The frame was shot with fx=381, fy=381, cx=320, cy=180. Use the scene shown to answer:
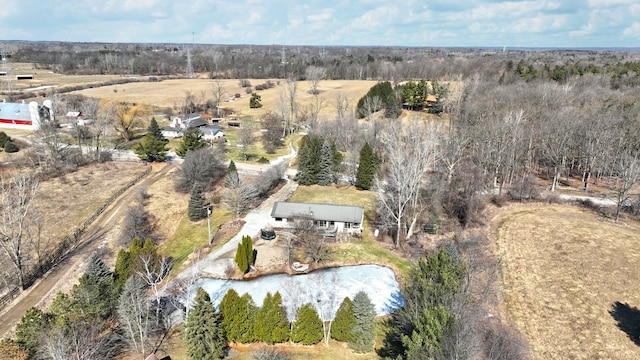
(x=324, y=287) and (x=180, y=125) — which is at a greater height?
(x=180, y=125)

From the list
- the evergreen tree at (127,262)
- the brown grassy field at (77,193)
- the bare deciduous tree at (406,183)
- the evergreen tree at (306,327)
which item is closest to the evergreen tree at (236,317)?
the evergreen tree at (306,327)

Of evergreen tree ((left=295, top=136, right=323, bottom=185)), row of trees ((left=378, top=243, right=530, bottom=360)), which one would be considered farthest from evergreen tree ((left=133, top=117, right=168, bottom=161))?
row of trees ((left=378, top=243, right=530, bottom=360))

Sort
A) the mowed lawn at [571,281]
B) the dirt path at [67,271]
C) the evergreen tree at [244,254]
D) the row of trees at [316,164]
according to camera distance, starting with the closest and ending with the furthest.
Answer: the mowed lawn at [571,281] → the dirt path at [67,271] → the evergreen tree at [244,254] → the row of trees at [316,164]

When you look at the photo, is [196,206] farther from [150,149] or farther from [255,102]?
[255,102]

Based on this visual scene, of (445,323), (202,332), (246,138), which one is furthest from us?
(246,138)

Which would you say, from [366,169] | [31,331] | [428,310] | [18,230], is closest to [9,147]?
[18,230]

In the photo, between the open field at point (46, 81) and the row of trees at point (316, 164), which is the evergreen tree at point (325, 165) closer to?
the row of trees at point (316, 164)
